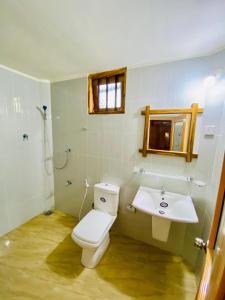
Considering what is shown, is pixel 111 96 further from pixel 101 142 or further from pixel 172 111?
pixel 172 111

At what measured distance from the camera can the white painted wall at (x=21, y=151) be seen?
1.81 meters

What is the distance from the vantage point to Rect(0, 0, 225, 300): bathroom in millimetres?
1048

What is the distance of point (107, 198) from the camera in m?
1.82

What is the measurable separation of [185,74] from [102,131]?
45.8 inches

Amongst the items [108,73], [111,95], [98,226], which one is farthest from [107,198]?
[108,73]

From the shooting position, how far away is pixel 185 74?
143cm

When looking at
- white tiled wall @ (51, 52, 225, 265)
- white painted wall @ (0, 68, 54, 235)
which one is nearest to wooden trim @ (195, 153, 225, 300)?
white tiled wall @ (51, 52, 225, 265)

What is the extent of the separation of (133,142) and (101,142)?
471 millimetres

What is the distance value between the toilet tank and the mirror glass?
2.48ft

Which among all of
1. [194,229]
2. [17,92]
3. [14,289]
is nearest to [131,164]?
[194,229]

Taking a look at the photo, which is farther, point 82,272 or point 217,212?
point 82,272

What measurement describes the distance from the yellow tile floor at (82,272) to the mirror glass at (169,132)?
4.45ft

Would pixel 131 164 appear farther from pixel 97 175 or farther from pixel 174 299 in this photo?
pixel 174 299

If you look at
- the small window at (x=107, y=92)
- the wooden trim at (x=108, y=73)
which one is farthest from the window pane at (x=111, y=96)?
the wooden trim at (x=108, y=73)
